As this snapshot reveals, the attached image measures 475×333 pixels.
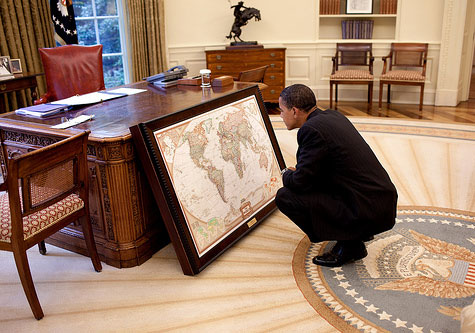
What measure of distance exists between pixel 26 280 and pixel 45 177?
497 mm

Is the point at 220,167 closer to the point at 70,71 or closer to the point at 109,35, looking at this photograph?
the point at 70,71

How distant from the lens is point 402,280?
8.07 feet

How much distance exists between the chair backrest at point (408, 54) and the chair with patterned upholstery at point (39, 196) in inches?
208

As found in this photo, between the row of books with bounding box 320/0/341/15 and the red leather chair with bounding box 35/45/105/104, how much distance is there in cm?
377

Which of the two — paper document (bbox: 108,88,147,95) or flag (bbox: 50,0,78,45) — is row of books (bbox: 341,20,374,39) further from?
paper document (bbox: 108,88,147,95)

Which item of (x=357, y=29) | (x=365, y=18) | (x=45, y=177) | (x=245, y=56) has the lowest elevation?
(x=45, y=177)

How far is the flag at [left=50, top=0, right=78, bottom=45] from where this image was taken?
532cm

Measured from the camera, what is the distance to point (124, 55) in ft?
21.3

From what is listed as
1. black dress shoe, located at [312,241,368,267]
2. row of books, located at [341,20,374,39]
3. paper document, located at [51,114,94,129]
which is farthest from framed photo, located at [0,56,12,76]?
row of books, located at [341,20,374,39]

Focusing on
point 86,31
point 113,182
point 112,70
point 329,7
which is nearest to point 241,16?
point 329,7

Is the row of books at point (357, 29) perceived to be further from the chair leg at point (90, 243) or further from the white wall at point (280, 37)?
the chair leg at point (90, 243)

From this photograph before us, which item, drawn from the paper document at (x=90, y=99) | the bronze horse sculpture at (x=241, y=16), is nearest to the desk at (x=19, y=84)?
the paper document at (x=90, y=99)

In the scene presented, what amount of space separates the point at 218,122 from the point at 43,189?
4.01 ft

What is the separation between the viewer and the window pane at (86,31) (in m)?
5.98
